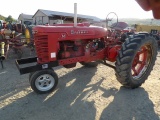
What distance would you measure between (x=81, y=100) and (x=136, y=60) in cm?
170

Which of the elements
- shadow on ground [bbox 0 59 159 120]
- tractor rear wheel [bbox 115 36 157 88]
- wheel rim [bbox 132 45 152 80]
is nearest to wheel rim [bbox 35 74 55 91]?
shadow on ground [bbox 0 59 159 120]

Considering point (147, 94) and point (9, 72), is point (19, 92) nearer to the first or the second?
point (9, 72)

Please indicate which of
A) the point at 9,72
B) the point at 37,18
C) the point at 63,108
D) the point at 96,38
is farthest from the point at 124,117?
the point at 37,18

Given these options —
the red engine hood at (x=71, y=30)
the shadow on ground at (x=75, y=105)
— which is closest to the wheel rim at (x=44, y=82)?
the shadow on ground at (x=75, y=105)

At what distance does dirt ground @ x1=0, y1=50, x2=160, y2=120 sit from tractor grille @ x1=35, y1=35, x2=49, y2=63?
73cm

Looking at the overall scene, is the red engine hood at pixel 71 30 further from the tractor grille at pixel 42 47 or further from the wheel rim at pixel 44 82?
the wheel rim at pixel 44 82

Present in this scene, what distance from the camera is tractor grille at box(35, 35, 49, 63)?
3.54 meters

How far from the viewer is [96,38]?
4242mm

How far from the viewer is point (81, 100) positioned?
11.3 feet

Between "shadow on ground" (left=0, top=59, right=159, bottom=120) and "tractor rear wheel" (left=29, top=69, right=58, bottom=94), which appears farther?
"tractor rear wheel" (left=29, top=69, right=58, bottom=94)

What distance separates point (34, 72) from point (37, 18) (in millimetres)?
32270

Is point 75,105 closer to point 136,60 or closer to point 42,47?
point 42,47

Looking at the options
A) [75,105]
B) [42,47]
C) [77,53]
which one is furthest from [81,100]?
[42,47]

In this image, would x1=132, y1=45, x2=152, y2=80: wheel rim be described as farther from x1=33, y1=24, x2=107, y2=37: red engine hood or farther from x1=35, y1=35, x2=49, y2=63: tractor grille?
x1=35, y1=35, x2=49, y2=63: tractor grille
